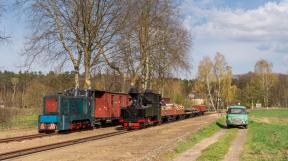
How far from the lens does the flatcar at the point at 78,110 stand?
2705 cm

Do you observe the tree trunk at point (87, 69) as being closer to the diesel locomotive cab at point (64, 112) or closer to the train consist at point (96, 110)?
the train consist at point (96, 110)

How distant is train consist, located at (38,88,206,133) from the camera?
2728 centimetres

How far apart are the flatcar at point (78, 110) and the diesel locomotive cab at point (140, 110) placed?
2.20 m

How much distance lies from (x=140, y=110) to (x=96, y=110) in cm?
343

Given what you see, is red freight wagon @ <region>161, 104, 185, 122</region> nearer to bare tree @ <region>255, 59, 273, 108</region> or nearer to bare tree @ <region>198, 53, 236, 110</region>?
bare tree @ <region>198, 53, 236, 110</region>

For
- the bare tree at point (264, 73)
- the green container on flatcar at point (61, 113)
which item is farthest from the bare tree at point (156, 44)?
the bare tree at point (264, 73)

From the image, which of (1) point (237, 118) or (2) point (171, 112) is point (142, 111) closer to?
(1) point (237, 118)

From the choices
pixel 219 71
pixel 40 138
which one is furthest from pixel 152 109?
pixel 219 71

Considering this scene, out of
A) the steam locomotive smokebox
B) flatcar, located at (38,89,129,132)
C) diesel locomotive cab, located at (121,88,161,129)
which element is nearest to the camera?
flatcar, located at (38,89,129,132)

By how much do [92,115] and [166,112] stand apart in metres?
10.8

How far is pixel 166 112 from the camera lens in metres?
40.5

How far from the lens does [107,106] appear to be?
113ft

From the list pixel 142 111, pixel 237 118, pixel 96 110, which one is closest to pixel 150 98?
pixel 142 111

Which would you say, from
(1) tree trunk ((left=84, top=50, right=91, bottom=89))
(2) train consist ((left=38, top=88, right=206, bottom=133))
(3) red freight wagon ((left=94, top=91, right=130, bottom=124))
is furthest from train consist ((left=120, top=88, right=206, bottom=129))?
(1) tree trunk ((left=84, top=50, right=91, bottom=89))
